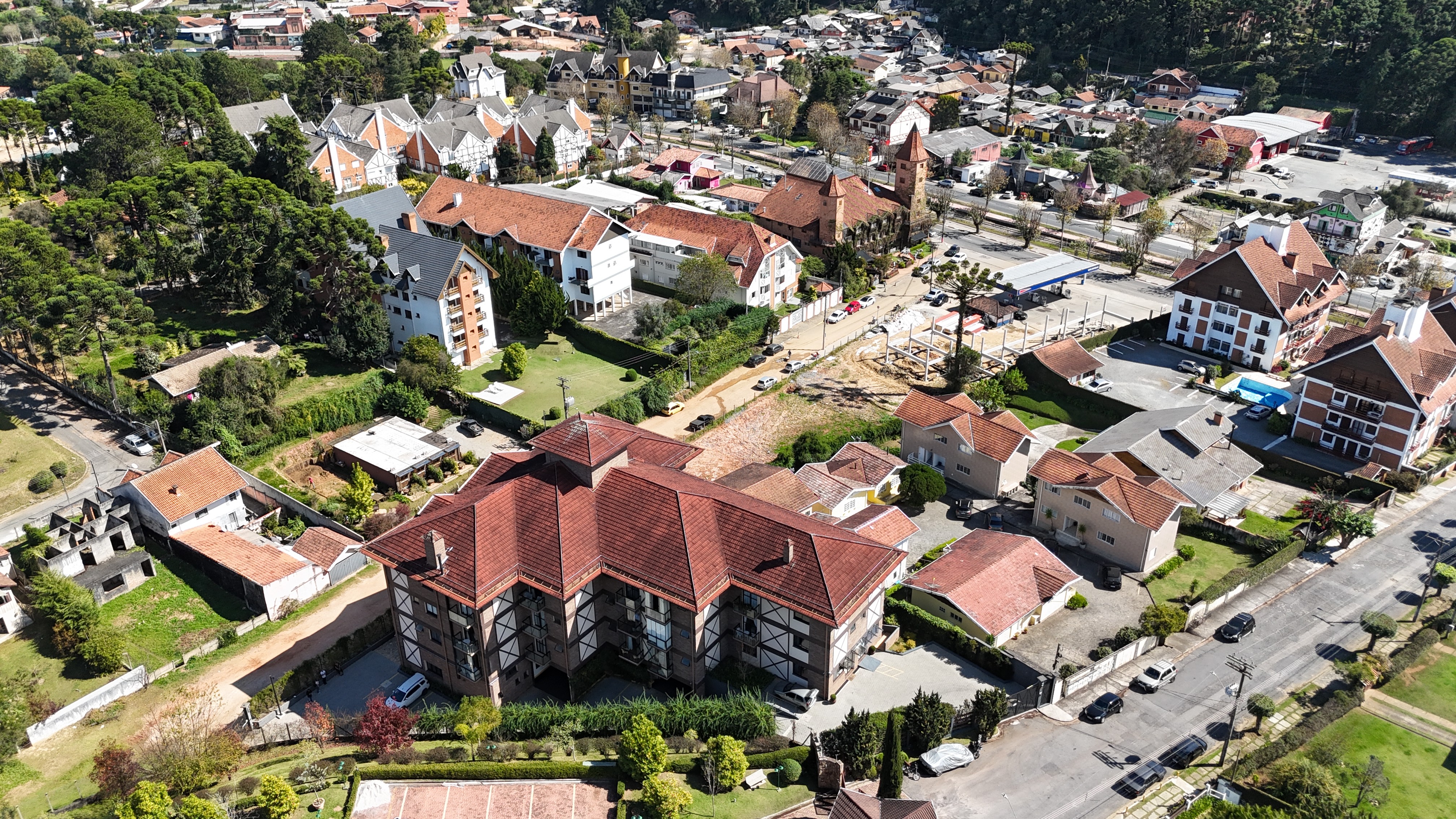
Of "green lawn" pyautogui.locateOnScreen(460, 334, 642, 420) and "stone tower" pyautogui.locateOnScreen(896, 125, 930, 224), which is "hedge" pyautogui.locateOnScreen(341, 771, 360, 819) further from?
"stone tower" pyautogui.locateOnScreen(896, 125, 930, 224)

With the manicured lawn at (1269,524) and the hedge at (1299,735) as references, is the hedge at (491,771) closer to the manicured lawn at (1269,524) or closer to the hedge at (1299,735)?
the hedge at (1299,735)

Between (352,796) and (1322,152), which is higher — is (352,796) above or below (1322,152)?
below

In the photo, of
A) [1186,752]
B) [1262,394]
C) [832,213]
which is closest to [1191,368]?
[1262,394]

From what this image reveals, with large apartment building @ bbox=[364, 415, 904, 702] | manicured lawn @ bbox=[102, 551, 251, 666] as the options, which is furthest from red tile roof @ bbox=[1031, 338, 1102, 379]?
manicured lawn @ bbox=[102, 551, 251, 666]

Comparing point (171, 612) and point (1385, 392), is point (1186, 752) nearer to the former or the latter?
point (1385, 392)

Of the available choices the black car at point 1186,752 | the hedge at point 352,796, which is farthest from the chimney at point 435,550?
the black car at point 1186,752
